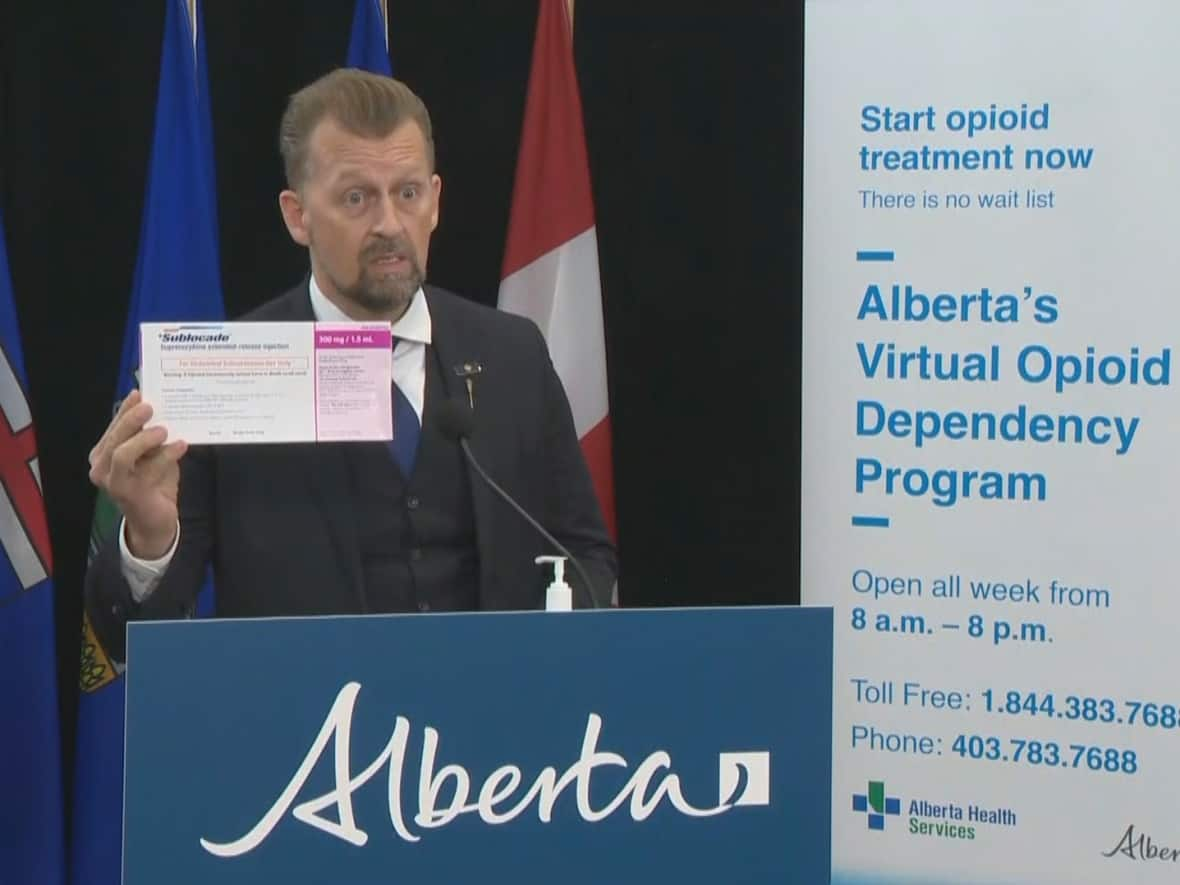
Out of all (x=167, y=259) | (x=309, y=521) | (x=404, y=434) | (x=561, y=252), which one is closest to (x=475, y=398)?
(x=404, y=434)

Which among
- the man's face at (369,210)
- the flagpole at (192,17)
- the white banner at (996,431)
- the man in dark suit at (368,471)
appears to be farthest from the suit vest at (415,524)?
the flagpole at (192,17)

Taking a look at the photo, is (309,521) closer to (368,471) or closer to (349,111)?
(368,471)

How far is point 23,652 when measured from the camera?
2684 mm

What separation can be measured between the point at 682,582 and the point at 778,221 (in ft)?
2.79

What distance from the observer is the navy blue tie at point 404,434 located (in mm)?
1817

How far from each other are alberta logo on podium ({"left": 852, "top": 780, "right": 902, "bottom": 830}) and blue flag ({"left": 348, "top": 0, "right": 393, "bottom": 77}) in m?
1.75

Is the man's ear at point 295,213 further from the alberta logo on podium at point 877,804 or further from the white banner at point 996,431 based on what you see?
the alberta logo on podium at point 877,804

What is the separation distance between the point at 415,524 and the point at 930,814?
122 cm

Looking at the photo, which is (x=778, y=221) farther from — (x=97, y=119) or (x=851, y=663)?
(x=97, y=119)

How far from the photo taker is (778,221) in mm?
2840

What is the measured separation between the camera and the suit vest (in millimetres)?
1812

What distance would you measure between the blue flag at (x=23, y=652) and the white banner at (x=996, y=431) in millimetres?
1580

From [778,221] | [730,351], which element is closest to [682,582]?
[730,351]

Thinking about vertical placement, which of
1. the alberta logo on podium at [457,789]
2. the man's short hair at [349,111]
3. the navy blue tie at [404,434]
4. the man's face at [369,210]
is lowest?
the alberta logo on podium at [457,789]
